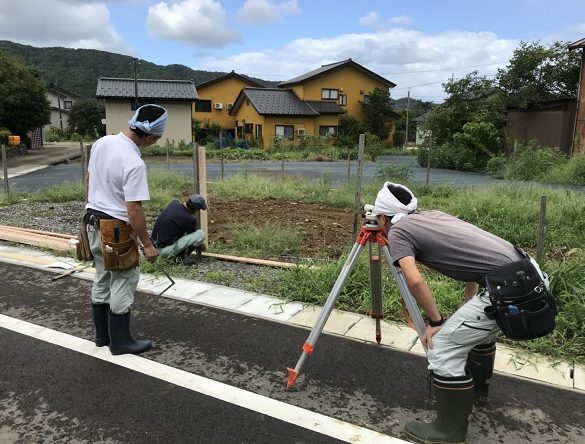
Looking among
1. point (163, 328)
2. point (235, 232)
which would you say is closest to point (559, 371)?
point (163, 328)

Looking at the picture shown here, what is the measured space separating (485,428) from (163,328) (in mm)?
2595

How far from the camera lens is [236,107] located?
4372 centimetres

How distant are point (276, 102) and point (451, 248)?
38.5m

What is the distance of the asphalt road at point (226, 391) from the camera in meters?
2.57

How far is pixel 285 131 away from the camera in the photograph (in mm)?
38875

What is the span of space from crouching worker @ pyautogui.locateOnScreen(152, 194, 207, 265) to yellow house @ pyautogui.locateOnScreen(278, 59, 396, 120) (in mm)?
36077

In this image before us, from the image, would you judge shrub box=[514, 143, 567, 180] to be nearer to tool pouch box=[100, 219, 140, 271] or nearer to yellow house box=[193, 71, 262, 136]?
tool pouch box=[100, 219, 140, 271]

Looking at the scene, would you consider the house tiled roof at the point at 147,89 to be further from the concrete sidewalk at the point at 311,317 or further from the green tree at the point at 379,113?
the concrete sidewalk at the point at 311,317

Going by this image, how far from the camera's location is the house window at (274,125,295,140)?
38531 millimetres

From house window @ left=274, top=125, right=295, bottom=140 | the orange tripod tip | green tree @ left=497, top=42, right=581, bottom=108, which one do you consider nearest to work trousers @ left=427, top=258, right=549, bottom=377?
the orange tripod tip

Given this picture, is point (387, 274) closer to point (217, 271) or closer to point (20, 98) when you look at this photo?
point (217, 271)

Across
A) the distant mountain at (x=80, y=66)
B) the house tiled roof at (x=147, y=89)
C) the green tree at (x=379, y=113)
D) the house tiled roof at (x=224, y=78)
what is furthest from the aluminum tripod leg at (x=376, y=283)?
the distant mountain at (x=80, y=66)

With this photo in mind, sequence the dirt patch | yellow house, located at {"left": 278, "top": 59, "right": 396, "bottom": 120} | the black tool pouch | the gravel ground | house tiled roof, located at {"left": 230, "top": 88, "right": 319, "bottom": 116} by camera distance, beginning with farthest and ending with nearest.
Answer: yellow house, located at {"left": 278, "top": 59, "right": 396, "bottom": 120}
house tiled roof, located at {"left": 230, "top": 88, "right": 319, "bottom": 116}
the dirt patch
the gravel ground
the black tool pouch

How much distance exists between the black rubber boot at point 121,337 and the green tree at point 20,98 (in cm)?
→ 2770
